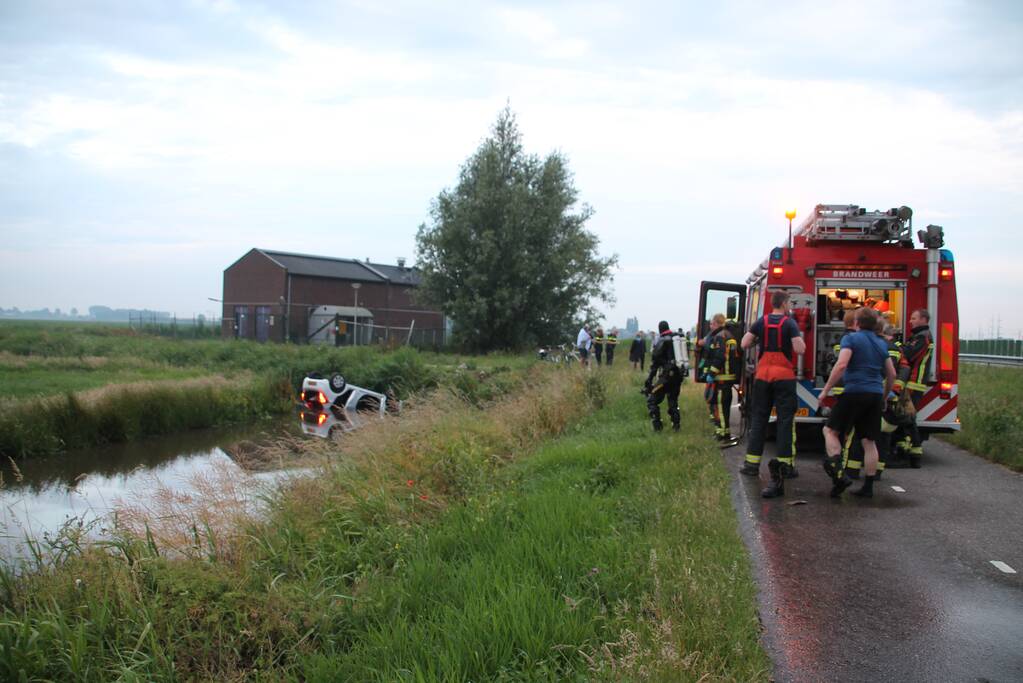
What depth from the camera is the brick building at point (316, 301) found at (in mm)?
45406

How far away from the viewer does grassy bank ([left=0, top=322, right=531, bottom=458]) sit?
16.0 meters

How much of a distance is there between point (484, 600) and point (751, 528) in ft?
9.19

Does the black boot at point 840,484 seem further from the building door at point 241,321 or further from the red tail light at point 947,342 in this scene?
the building door at point 241,321

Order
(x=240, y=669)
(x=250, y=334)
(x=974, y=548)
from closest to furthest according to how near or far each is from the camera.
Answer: (x=240, y=669), (x=974, y=548), (x=250, y=334)

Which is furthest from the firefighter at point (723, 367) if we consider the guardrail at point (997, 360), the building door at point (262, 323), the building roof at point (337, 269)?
the building door at point (262, 323)

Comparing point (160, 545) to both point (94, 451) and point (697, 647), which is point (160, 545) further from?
point (94, 451)

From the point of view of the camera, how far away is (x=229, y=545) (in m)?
6.90

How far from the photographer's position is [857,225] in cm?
1009

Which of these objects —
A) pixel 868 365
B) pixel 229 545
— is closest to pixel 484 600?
pixel 229 545

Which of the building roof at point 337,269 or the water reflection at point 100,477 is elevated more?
the building roof at point 337,269

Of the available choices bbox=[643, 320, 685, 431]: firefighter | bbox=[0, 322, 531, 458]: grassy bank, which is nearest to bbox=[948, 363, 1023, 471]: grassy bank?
bbox=[643, 320, 685, 431]: firefighter

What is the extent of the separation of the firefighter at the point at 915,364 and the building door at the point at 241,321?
4484cm

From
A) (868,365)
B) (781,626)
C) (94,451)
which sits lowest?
(94,451)

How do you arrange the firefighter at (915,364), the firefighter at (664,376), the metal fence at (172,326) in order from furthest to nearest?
the metal fence at (172,326), the firefighter at (664,376), the firefighter at (915,364)
